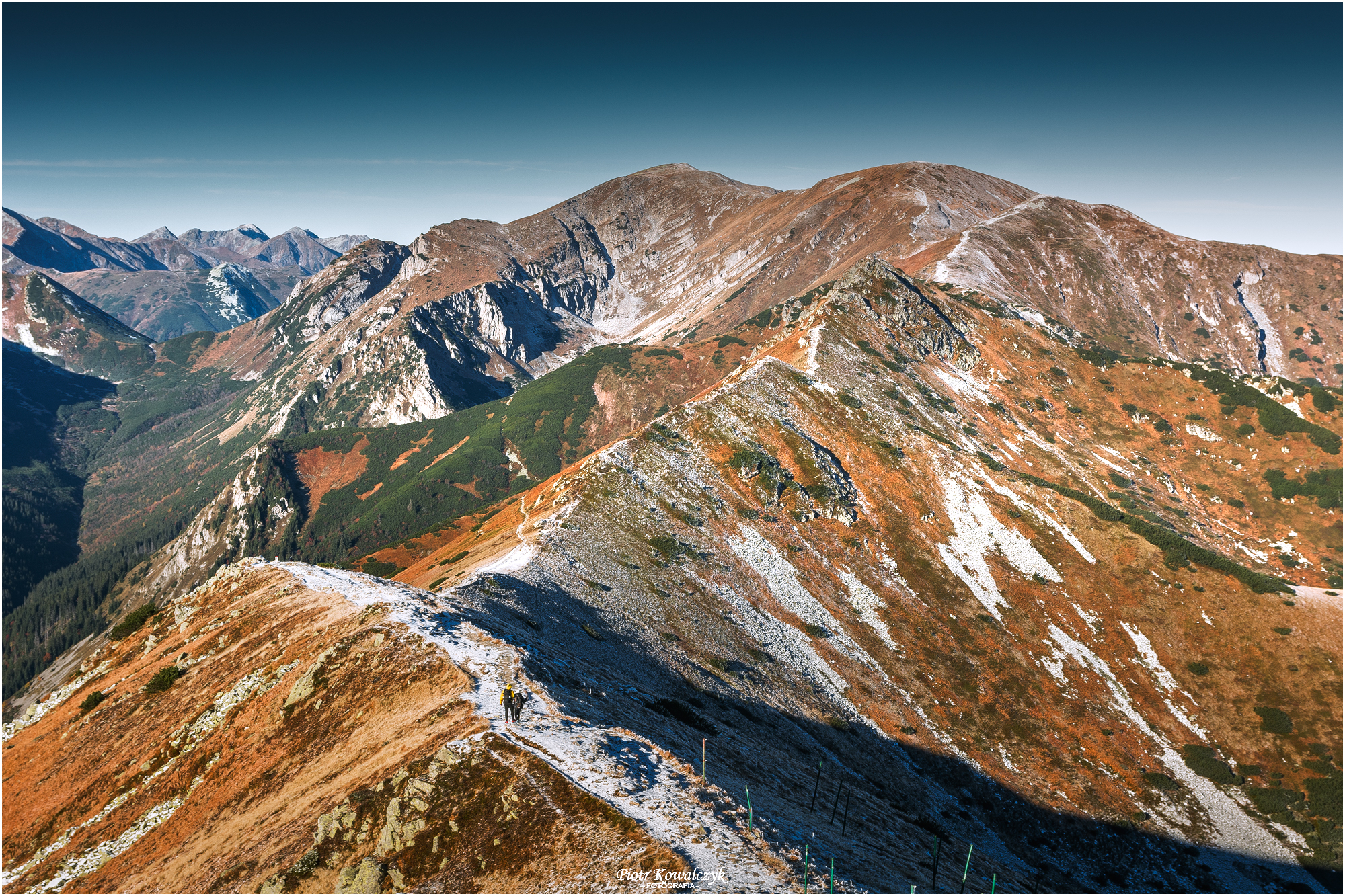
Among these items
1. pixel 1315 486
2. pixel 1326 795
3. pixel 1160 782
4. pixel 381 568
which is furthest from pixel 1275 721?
pixel 381 568

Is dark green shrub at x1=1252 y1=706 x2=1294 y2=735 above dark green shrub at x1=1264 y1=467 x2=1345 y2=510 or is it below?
below

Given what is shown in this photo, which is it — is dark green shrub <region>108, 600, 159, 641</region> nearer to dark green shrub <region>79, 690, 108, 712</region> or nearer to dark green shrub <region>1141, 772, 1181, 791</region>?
dark green shrub <region>79, 690, 108, 712</region>

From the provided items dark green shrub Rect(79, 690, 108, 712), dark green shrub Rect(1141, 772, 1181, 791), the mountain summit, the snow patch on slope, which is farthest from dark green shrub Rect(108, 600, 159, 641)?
dark green shrub Rect(1141, 772, 1181, 791)

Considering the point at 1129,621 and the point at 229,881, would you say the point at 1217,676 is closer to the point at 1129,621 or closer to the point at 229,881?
the point at 1129,621

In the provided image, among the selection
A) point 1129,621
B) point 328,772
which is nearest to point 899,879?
point 328,772

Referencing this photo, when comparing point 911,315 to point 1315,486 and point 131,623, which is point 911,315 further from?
point 131,623
